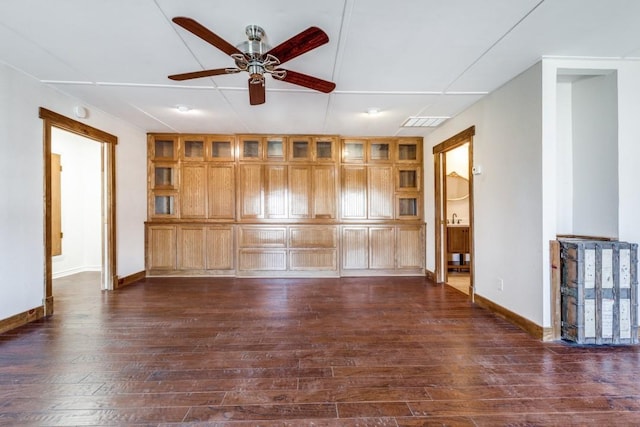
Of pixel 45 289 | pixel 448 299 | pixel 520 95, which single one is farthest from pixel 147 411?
pixel 520 95

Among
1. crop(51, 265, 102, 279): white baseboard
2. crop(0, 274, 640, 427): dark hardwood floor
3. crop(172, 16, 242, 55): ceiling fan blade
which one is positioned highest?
crop(172, 16, 242, 55): ceiling fan blade

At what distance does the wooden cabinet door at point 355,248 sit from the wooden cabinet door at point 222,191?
2058 millimetres

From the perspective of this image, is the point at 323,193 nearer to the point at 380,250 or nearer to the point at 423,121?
the point at 380,250

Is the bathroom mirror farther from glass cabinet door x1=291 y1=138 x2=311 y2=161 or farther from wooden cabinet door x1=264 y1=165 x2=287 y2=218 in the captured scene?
wooden cabinet door x1=264 y1=165 x2=287 y2=218

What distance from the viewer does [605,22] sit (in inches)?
88.0

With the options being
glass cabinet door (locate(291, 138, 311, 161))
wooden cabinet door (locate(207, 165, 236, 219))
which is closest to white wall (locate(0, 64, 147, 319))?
wooden cabinet door (locate(207, 165, 236, 219))

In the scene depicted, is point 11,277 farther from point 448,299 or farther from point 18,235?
point 448,299

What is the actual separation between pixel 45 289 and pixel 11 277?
0.46 metres

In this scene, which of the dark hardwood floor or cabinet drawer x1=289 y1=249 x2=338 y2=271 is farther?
cabinet drawer x1=289 y1=249 x2=338 y2=271

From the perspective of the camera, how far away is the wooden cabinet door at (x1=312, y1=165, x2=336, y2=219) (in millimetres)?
5508

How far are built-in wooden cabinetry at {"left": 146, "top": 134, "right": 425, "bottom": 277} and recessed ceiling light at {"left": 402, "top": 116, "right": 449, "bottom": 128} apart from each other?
1060 millimetres

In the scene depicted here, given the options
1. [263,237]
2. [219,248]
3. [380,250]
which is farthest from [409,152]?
[219,248]

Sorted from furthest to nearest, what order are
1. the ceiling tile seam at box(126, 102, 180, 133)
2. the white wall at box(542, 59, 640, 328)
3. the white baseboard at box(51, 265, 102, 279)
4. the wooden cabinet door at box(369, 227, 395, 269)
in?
1. the wooden cabinet door at box(369, 227, 395, 269)
2. the white baseboard at box(51, 265, 102, 279)
3. the ceiling tile seam at box(126, 102, 180, 133)
4. the white wall at box(542, 59, 640, 328)

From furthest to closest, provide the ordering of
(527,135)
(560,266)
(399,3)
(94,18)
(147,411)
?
(527,135), (560,266), (94,18), (399,3), (147,411)
